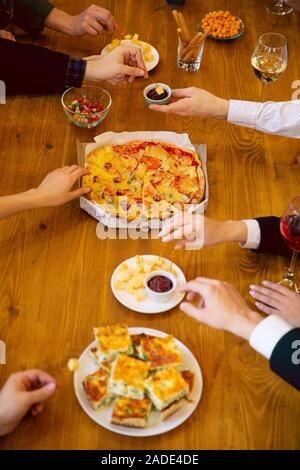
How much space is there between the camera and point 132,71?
229cm

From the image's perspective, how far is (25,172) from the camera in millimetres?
2043

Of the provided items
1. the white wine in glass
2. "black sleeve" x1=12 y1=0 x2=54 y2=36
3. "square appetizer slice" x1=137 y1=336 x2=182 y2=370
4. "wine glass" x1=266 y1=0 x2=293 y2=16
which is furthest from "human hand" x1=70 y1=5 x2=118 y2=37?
"square appetizer slice" x1=137 y1=336 x2=182 y2=370

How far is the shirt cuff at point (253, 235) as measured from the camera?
1.80 m

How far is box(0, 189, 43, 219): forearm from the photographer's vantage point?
1.81 metres

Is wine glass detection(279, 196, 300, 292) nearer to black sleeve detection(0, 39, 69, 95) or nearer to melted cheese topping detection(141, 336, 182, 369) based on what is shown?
melted cheese topping detection(141, 336, 182, 369)

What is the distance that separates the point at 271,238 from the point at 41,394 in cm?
82

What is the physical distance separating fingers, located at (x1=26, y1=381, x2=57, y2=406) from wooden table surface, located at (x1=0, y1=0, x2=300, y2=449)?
0.07 meters

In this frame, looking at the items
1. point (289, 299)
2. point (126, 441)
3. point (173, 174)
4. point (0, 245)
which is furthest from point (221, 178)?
point (126, 441)

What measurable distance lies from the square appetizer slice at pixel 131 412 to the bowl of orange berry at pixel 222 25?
1.76m

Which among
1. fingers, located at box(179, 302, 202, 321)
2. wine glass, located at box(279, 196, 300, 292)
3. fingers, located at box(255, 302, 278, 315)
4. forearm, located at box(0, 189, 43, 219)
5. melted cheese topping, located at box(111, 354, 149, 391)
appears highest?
wine glass, located at box(279, 196, 300, 292)

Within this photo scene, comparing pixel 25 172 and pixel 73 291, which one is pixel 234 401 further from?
pixel 25 172

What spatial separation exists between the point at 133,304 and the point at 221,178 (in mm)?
635

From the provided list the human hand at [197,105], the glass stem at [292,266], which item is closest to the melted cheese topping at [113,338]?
the glass stem at [292,266]

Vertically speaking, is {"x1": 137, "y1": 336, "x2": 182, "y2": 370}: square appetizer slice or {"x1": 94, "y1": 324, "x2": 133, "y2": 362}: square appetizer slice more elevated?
{"x1": 137, "y1": 336, "x2": 182, "y2": 370}: square appetizer slice
